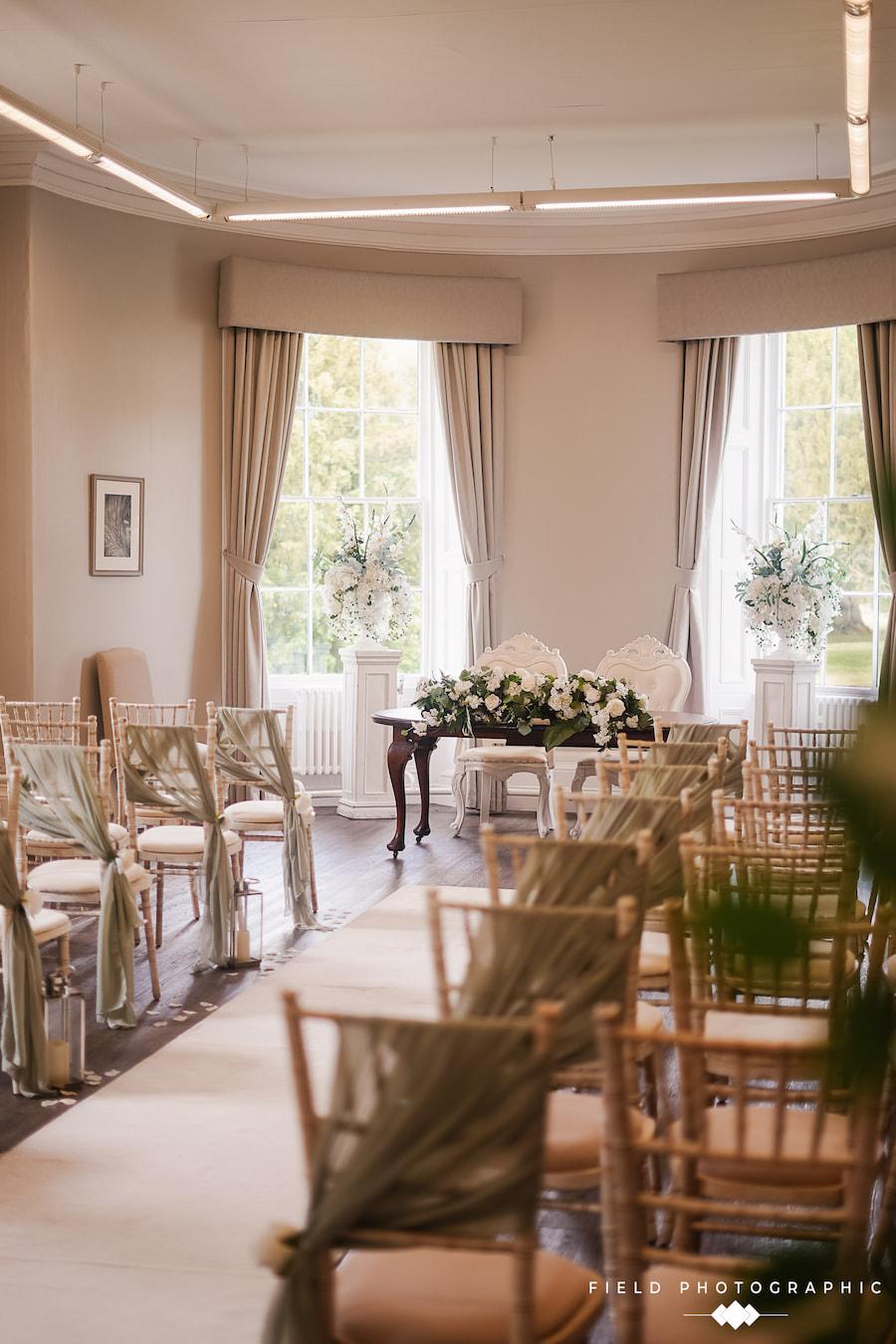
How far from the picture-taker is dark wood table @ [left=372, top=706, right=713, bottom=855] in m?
8.16

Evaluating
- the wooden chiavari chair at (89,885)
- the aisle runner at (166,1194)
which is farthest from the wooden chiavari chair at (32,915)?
the aisle runner at (166,1194)

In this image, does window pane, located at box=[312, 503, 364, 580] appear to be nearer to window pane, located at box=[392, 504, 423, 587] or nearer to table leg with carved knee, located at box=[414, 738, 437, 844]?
window pane, located at box=[392, 504, 423, 587]

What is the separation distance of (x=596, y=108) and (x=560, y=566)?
11.8 feet

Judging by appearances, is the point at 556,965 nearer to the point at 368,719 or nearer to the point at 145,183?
the point at 145,183

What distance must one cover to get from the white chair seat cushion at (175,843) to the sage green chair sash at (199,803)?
135mm

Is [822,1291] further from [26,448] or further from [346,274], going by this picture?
[346,274]

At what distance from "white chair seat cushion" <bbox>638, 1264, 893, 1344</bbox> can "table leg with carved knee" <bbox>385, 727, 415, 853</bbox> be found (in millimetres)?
6272

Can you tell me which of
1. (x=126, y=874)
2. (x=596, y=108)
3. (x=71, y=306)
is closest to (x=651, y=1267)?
(x=126, y=874)

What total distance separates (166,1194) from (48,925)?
126 centimetres

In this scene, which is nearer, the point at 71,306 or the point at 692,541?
the point at 71,306

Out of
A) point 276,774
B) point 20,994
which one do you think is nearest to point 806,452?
point 276,774

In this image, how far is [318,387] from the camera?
1094 centimetres

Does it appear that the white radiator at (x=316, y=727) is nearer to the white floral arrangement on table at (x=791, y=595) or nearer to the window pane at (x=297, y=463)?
the window pane at (x=297, y=463)

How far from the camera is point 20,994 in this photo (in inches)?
172
